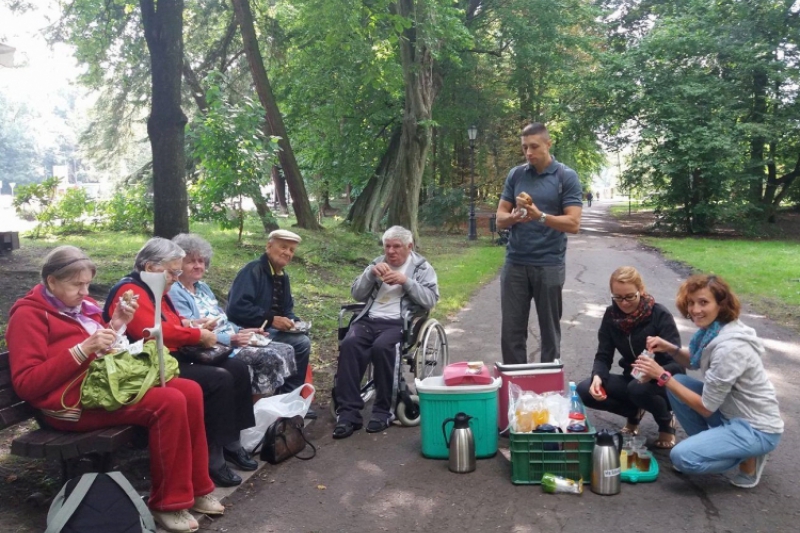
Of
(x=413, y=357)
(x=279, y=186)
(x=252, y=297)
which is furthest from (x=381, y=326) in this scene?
(x=279, y=186)

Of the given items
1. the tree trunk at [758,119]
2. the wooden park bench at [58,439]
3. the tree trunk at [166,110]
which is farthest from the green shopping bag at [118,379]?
the tree trunk at [758,119]

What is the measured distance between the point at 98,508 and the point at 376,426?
7.37 ft

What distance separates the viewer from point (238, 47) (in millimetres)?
19281

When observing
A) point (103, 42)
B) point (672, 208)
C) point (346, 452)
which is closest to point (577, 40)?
point (672, 208)

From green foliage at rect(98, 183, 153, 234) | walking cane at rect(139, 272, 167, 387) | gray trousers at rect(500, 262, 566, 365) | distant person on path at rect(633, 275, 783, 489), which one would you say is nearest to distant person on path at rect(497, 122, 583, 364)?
gray trousers at rect(500, 262, 566, 365)

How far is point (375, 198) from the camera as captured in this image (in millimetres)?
19938

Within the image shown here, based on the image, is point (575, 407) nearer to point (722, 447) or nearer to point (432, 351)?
point (722, 447)

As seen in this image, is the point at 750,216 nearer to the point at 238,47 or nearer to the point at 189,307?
the point at 238,47

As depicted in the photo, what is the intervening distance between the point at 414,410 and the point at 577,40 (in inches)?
821

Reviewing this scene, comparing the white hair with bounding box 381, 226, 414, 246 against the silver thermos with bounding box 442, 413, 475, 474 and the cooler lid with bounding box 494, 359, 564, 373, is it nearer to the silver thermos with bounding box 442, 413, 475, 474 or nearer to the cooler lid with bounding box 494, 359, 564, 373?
the cooler lid with bounding box 494, 359, 564, 373

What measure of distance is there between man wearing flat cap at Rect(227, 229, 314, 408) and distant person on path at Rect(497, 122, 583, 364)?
1.56m

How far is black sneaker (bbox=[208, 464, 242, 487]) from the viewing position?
4.05 metres

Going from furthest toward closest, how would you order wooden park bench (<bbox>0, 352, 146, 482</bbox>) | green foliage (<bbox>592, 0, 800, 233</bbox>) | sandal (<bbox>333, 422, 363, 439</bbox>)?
green foliage (<bbox>592, 0, 800, 233</bbox>) < sandal (<bbox>333, 422, 363, 439</bbox>) < wooden park bench (<bbox>0, 352, 146, 482</bbox>)

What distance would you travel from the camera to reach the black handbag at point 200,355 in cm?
418
